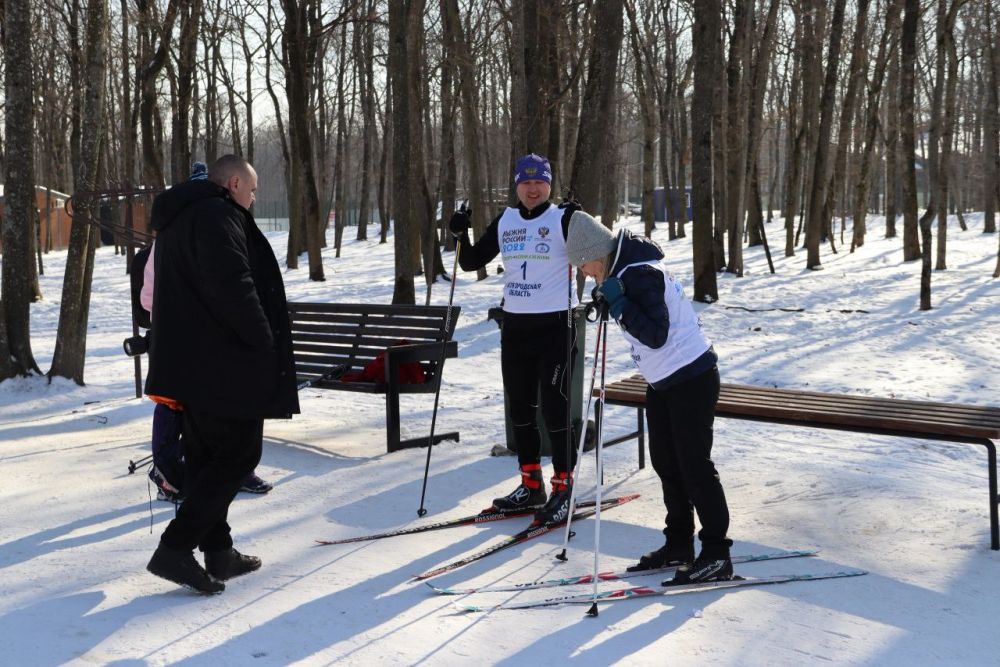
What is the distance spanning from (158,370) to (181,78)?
1718 centimetres

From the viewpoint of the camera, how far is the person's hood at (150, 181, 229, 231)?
400cm

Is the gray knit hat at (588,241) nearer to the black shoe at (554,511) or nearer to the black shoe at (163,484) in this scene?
the black shoe at (554,511)

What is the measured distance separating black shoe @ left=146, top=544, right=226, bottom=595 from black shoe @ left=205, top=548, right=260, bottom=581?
148 millimetres

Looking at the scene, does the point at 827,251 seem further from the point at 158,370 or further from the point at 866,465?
the point at 158,370

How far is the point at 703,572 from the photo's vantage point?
4164 millimetres

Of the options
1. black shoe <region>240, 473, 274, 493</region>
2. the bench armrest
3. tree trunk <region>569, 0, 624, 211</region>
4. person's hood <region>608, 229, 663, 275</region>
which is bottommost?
black shoe <region>240, 473, 274, 493</region>

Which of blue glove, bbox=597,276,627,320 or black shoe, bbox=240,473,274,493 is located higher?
blue glove, bbox=597,276,627,320

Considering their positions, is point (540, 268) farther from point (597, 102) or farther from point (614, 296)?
point (597, 102)

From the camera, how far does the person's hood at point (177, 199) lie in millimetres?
4000

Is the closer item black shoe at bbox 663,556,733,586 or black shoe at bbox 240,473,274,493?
black shoe at bbox 663,556,733,586

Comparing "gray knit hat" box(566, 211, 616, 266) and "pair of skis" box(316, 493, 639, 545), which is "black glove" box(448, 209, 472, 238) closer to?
"gray knit hat" box(566, 211, 616, 266)

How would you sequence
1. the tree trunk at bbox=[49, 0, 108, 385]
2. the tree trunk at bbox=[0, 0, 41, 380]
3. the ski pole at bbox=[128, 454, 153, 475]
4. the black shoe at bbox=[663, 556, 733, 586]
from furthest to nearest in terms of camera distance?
the tree trunk at bbox=[49, 0, 108, 385], the tree trunk at bbox=[0, 0, 41, 380], the ski pole at bbox=[128, 454, 153, 475], the black shoe at bbox=[663, 556, 733, 586]

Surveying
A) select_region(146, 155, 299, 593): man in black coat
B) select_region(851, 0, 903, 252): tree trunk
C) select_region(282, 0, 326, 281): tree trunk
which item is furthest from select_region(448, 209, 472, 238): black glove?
select_region(851, 0, 903, 252): tree trunk

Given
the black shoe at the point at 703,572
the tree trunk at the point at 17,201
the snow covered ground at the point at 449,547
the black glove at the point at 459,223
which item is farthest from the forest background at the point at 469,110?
the black shoe at the point at 703,572
